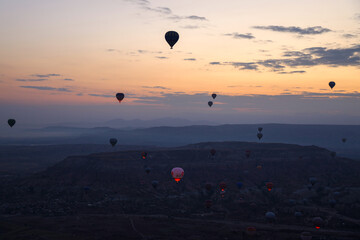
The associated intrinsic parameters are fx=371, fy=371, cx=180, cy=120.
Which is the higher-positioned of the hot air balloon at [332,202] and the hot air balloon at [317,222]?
the hot air balloon at [332,202]

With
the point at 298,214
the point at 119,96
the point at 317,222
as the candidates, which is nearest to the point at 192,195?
the point at 298,214

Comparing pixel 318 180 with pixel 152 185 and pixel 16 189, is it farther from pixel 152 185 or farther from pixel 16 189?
pixel 16 189

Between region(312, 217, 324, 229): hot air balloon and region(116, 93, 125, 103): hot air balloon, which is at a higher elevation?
region(116, 93, 125, 103): hot air balloon

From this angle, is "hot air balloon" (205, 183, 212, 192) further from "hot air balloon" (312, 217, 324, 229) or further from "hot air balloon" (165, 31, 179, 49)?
"hot air balloon" (165, 31, 179, 49)

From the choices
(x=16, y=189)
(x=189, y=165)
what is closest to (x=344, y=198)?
(x=189, y=165)

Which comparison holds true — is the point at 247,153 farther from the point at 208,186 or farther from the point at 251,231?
the point at 251,231

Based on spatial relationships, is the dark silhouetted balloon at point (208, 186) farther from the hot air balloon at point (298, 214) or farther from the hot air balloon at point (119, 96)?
the hot air balloon at point (119, 96)

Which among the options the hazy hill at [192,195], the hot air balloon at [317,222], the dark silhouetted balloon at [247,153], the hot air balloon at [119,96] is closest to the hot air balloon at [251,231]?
the hazy hill at [192,195]

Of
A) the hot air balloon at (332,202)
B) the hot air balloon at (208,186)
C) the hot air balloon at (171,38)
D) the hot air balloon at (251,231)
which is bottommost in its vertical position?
the hot air balloon at (251,231)

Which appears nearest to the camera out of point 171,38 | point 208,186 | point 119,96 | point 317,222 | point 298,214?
point 317,222

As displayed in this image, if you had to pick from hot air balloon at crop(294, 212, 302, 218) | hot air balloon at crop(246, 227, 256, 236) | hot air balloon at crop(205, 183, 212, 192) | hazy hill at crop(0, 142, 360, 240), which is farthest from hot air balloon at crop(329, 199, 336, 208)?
hot air balloon at crop(205, 183, 212, 192)

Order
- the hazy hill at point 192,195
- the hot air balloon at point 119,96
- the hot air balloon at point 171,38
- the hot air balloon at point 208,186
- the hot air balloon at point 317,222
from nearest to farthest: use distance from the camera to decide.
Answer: the hot air balloon at point 317,222
the hazy hill at point 192,195
the hot air balloon at point 171,38
the hot air balloon at point 208,186
the hot air balloon at point 119,96
